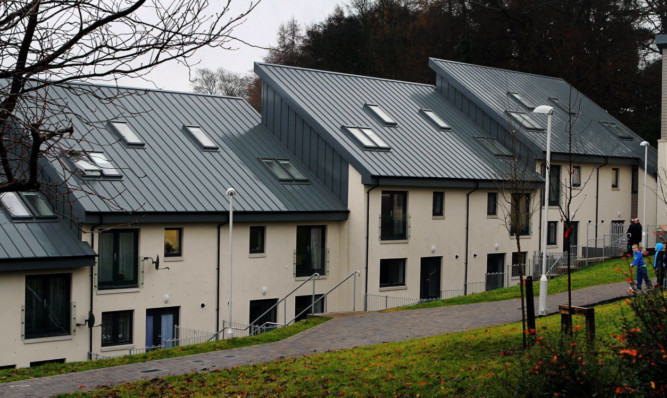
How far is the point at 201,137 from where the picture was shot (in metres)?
31.3

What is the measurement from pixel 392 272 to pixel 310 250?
3.69 meters

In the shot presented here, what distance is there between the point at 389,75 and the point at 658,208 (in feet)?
75.9

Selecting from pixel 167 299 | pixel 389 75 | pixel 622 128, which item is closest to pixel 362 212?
pixel 167 299

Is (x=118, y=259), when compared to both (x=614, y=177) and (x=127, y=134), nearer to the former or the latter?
(x=127, y=134)

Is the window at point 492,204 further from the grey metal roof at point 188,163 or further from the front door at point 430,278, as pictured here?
the grey metal roof at point 188,163

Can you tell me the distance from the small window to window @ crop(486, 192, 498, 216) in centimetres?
1535

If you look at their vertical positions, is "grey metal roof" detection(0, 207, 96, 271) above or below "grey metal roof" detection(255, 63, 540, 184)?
below

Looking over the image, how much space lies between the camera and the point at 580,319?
16.1 metres

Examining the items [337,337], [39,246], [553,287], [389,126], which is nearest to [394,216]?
[389,126]

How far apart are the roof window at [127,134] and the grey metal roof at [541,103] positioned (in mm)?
17626

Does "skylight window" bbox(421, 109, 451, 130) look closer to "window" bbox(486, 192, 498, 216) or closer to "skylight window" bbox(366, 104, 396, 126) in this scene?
"skylight window" bbox(366, 104, 396, 126)

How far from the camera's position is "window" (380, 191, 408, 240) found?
31438mm

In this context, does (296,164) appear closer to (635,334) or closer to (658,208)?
(658,208)

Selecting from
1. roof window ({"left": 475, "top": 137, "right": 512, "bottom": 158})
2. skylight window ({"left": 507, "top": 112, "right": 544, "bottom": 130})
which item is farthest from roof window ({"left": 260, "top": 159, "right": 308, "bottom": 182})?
skylight window ({"left": 507, "top": 112, "right": 544, "bottom": 130})
